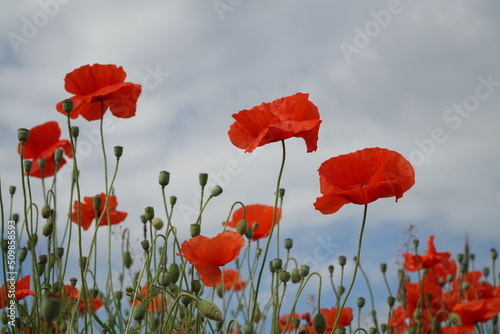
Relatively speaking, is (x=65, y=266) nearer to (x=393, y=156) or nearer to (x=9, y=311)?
(x=9, y=311)

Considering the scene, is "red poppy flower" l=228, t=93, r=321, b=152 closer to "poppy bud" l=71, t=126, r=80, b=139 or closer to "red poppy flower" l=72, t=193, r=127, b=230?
"poppy bud" l=71, t=126, r=80, b=139

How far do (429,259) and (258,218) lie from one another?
4.61ft

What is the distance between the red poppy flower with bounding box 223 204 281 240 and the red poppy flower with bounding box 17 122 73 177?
3.28ft

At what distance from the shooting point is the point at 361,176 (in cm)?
184

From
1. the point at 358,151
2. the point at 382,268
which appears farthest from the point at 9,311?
the point at 382,268

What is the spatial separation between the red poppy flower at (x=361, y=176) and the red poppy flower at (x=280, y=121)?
15 cm

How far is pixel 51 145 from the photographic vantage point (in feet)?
10.3

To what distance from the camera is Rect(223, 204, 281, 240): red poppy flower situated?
2668 millimetres

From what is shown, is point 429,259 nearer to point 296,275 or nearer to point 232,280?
point 232,280

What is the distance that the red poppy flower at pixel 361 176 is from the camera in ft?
5.82

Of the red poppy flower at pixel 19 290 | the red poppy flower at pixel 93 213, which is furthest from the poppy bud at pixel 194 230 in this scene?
the red poppy flower at pixel 93 213

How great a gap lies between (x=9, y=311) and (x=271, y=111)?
1.30 m

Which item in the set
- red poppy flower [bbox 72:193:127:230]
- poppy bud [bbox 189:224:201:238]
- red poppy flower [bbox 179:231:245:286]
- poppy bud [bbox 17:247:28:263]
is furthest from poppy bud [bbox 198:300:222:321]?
red poppy flower [bbox 72:193:127:230]

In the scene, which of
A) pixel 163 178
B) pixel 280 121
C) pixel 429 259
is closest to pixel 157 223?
pixel 163 178
